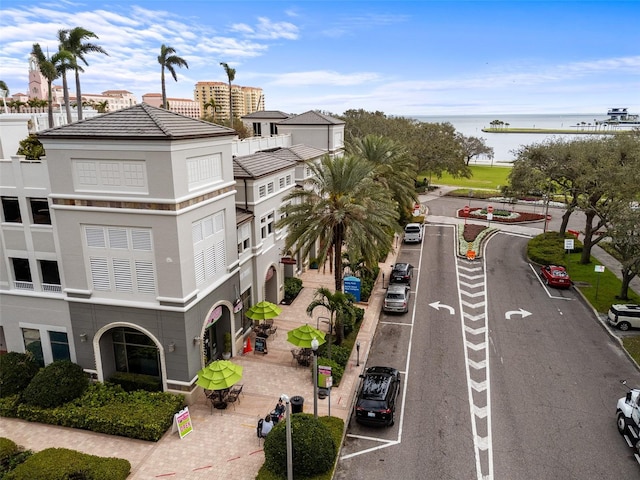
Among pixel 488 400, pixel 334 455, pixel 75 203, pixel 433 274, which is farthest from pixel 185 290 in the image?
pixel 433 274

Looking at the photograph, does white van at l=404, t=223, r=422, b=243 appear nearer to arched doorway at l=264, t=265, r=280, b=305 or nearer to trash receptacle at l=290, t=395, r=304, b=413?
arched doorway at l=264, t=265, r=280, b=305

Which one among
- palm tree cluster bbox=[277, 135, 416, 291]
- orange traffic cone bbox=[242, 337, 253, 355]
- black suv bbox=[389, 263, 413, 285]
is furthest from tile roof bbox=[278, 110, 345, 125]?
orange traffic cone bbox=[242, 337, 253, 355]

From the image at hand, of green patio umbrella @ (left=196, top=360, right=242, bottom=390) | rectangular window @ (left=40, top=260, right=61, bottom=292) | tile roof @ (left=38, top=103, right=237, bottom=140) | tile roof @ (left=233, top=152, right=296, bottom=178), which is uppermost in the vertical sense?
tile roof @ (left=38, top=103, right=237, bottom=140)

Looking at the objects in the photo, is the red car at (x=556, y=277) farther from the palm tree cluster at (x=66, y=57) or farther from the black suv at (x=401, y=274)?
the palm tree cluster at (x=66, y=57)

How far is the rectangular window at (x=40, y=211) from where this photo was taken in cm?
2084

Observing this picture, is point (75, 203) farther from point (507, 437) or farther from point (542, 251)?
point (542, 251)

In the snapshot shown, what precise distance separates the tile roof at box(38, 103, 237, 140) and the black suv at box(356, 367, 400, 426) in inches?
481

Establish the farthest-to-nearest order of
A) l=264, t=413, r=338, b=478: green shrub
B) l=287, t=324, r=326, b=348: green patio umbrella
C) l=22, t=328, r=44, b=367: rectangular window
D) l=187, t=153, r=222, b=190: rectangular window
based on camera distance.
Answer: l=22, t=328, r=44, b=367: rectangular window, l=287, t=324, r=326, b=348: green patio umbrella, l=187, t=153, r=222, b=190: rectangular window, l=264, t=413, r=338, b=478: green shrub

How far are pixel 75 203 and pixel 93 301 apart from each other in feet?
13.4

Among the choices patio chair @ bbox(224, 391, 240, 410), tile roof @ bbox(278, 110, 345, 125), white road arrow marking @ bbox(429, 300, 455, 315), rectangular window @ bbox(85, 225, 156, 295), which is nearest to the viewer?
rectangular window @ bbox(85, 225, 156, 295)

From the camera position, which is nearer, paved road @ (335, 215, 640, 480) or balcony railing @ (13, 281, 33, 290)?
paved road @ (335, 215, 640, 480)

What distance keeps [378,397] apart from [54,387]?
12723mm

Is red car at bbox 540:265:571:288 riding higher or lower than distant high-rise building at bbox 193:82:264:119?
lower

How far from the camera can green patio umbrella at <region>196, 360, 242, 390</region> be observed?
60.4 feet
